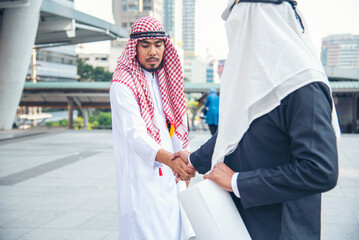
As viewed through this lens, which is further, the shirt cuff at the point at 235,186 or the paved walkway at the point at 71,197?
the paved walkway at the point at 71,197

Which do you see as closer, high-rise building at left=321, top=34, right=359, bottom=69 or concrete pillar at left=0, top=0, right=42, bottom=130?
concrete pillar at left=0, top=0, right=42, bottom=130

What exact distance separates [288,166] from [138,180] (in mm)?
1281

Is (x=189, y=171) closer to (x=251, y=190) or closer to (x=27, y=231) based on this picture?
(x=251, y=190)

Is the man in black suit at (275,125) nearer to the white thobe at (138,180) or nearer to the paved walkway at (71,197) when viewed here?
the white thobe at (138,180)

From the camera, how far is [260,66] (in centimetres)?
131

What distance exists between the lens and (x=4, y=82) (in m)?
14.9

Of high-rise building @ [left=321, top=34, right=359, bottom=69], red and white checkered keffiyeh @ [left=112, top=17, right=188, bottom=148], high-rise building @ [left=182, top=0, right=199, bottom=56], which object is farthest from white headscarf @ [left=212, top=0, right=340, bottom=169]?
high-rise building @ [left=182, top=0, right=199, bottom=56]

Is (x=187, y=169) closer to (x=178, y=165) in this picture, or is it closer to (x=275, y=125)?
(x=178, y=165)

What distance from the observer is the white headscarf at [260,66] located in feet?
4.13

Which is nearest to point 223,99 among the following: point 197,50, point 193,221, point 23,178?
point 193,221

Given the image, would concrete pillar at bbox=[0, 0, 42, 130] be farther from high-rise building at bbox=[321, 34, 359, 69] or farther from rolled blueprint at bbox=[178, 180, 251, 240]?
high-rise building at bbox=[321, 34, 359, 69]

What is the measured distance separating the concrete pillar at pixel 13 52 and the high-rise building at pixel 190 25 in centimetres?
17098

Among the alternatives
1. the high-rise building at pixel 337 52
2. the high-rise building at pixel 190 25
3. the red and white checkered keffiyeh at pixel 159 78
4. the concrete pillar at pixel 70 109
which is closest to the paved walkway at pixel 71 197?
the red and white checkered keffiyeh at pixel 159 78

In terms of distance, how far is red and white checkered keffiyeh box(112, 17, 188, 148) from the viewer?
2.42 m
